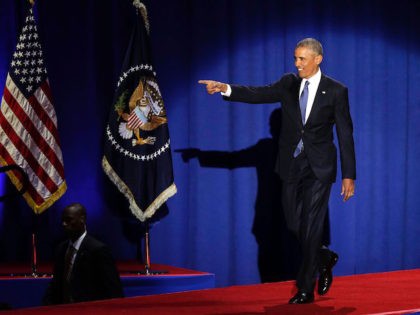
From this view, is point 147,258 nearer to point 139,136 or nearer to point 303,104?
point 139,136

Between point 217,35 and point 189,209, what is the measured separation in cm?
140

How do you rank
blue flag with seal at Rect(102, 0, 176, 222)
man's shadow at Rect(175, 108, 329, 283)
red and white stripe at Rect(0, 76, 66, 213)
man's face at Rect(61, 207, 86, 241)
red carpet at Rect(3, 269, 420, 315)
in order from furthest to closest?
1. man's shadow at Rect(175, 108, 329, 283)
2. blue flag with seal at Rect(102, 0, 176, 222)
3. red and white stripe at Rect(0, 76, 66, 213)
4. man's face at Rect(61, 207, 86, 241)
5. red carpet at Rect(3, 269, 420, 315)

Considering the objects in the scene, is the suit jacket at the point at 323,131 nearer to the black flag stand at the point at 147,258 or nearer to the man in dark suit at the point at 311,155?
the man in dark suit at the point at 311,155

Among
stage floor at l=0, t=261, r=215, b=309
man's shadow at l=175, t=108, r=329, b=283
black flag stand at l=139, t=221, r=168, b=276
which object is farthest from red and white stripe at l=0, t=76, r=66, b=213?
man's shadow at l=175, t=108, r=329, b=283

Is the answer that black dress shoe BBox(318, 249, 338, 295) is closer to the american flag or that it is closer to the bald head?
the bald head

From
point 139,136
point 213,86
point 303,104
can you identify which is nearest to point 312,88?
point 303,104

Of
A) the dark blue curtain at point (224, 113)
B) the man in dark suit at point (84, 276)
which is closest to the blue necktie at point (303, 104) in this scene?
the man in dark suit at point (84, 276)

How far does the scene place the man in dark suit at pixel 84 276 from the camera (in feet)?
15.5

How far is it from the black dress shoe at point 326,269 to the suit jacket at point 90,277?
116cm

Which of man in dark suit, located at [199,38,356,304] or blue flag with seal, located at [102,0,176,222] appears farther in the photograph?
blue flag with seal, located at [102,0,176,222]

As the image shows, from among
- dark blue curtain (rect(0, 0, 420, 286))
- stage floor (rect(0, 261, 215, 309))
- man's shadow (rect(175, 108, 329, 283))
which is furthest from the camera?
man's shadow (rect(175, 108, 329, 283))

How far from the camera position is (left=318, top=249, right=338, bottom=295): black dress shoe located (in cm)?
427

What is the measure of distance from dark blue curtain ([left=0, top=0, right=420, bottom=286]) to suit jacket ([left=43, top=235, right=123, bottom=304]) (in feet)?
4.35

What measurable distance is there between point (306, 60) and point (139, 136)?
6.85ft
